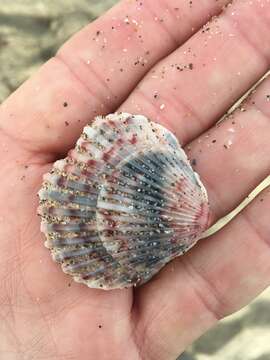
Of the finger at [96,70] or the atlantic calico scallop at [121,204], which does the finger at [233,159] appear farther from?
the finger at [96,70]

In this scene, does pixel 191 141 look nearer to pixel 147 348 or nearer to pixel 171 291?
pixel 171 291

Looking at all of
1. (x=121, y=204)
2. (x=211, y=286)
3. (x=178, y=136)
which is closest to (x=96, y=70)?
(x=178, y=136)

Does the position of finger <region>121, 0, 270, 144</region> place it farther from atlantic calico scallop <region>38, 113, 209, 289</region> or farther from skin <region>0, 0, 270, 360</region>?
atlantic calico scallop <region>38, 113, 209, 289</region>

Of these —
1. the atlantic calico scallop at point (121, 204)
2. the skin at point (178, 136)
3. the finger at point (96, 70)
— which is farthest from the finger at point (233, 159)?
the finger at point (96, 70)

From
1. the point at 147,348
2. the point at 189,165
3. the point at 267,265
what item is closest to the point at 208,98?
the point at 189,165

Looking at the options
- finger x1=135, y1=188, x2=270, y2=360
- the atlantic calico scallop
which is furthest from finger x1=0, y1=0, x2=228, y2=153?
finger x1=135, y1=188, x2=270, y2=360

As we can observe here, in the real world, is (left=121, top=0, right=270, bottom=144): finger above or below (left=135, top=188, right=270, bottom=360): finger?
above

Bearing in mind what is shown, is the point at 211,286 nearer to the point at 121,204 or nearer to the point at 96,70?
the point at 121,204
